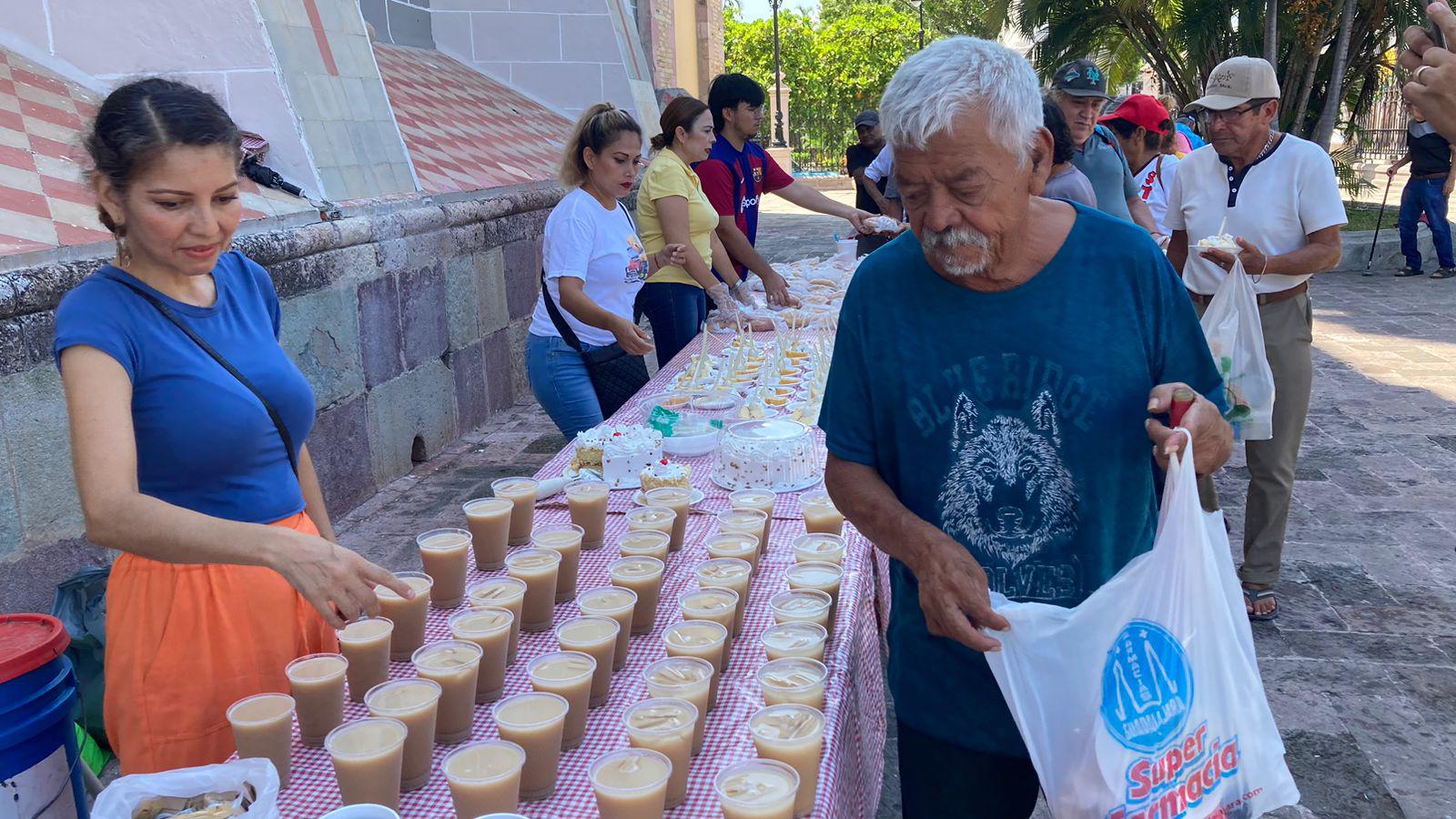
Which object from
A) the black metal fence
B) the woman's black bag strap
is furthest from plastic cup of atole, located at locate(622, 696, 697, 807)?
the black metal fence

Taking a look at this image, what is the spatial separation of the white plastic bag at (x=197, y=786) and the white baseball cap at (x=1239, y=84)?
12.9 ft

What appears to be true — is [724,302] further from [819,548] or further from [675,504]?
[819,548]

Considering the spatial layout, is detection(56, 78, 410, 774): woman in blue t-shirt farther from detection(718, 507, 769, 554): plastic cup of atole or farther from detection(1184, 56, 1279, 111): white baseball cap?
detection(1184, 56, 1279, 111): white baseball cap

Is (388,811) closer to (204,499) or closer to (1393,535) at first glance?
(204,499)

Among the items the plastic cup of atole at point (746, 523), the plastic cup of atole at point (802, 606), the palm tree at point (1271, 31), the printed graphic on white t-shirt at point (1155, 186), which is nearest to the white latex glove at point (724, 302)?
the plastic cup of atole at point (746, 523)

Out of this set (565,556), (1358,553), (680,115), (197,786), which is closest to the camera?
(197,786)

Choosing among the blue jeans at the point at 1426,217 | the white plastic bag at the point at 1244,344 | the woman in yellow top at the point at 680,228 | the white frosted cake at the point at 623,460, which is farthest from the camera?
the blue jeans at the point at 1426,217

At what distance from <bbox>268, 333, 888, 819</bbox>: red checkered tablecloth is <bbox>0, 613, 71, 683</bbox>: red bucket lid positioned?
0.51 metres

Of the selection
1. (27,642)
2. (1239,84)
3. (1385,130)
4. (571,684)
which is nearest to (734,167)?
(1239,84)

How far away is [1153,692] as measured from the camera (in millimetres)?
1729

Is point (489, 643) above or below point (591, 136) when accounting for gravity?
below

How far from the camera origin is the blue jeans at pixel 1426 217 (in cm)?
1123

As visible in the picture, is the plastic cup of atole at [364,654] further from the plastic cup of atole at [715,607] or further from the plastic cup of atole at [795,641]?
the plastic cup of atole at [795,641]

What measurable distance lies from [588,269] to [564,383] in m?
0.49
